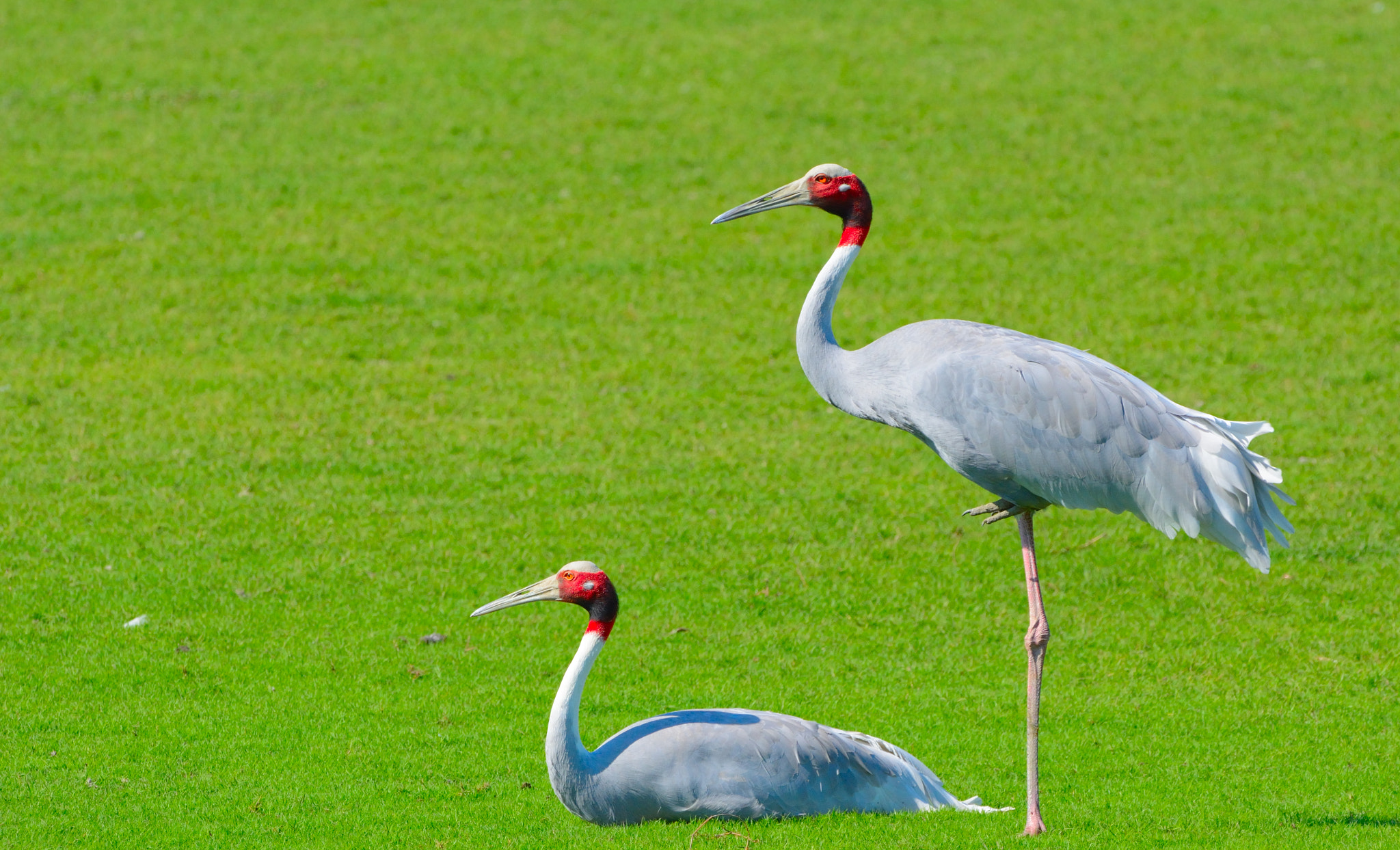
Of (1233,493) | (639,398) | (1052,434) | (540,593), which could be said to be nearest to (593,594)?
(540,593)

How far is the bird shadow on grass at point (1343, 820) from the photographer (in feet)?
30.0

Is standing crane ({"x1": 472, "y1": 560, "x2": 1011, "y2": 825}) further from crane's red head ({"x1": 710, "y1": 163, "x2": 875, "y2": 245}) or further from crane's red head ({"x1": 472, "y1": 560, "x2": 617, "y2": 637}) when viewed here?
crane's red head ({"x1": 710, "y1": 163, "x2": 875, "y2": 245})

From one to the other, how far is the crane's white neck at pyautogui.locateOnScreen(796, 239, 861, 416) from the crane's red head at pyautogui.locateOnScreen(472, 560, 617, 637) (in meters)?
1.71

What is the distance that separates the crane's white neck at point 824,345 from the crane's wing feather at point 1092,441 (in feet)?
1.22

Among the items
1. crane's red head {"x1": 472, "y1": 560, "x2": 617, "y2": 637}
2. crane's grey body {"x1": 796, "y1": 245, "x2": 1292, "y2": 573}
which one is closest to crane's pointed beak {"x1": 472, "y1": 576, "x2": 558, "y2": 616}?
crane's red head {"x1": 472, "y1": 560, "x2": 617, "y2": 637}

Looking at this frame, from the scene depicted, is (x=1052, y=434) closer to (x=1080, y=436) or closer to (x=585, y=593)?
(x=1080, y=436)

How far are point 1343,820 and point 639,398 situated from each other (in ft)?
33.2

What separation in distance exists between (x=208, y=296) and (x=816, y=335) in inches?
Result: 518

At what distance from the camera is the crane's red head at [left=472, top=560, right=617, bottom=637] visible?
9281 mm

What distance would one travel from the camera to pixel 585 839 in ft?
28.8

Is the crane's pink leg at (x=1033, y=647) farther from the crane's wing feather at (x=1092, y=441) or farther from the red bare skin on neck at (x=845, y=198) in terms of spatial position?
the red bare skin on neck at (x=845, y=198)

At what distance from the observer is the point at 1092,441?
8992 millimetres

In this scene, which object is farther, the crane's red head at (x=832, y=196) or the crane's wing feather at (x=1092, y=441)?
the crane's red head at (x=832, y=196)

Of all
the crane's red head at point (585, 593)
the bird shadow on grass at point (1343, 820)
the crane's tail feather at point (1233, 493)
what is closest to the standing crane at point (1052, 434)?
the crane's tail feather at point (1233, 493)
